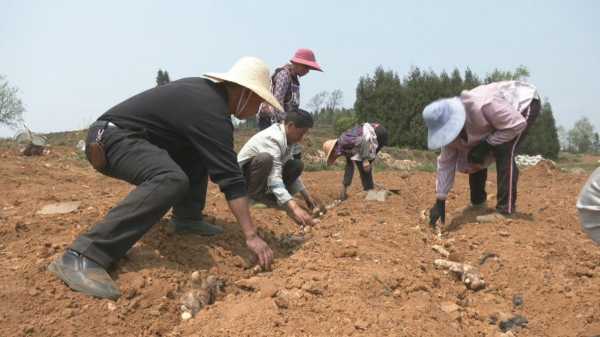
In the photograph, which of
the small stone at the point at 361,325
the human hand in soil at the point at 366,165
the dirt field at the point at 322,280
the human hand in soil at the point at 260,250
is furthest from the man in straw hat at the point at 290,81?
the small stone at the point at 361,325

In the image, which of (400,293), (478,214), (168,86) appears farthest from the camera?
(478,214)

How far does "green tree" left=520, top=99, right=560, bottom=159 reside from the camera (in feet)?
92.9

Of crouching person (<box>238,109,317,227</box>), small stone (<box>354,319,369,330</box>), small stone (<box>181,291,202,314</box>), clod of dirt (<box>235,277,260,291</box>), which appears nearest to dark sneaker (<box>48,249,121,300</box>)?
small stone (<box>181,291,202,314</box>)

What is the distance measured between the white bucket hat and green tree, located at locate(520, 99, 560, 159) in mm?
26460

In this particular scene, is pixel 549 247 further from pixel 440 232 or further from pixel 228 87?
pixel 228 87

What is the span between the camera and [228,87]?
2939 millimetres

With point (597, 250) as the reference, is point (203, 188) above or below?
above

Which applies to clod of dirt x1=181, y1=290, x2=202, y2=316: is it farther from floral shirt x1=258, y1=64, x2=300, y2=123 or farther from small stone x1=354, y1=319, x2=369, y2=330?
floral shirt x1=258, y1=64, x2=300, y2=123

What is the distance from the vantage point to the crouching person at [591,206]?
71.2 inches

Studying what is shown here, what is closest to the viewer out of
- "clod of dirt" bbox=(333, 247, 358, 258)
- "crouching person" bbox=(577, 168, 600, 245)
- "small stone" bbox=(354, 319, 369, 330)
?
"crouching person" bbox=(577, 168, 600, 245)

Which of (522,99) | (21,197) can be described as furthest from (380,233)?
(21,197)

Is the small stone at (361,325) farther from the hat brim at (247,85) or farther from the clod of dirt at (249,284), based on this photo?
the hat brim at (247,85)

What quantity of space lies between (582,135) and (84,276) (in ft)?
223

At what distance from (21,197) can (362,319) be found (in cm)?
363
